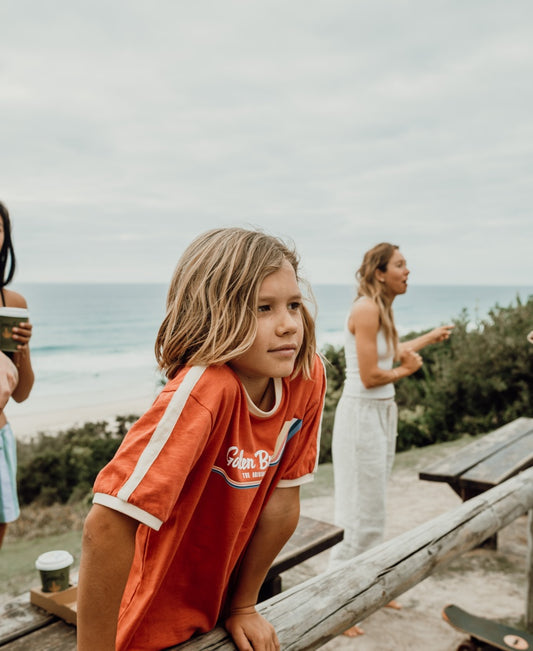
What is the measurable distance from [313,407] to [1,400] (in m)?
1.37

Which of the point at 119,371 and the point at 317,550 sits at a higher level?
the point at 317,550

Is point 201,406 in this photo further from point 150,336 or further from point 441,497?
point 150,336

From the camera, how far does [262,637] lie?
4.81ft

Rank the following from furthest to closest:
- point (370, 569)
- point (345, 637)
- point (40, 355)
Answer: point (40, 355) < point (345, 637) < point (370, 569)

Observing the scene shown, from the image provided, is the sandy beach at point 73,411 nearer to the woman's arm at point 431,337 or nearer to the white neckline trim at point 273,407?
the woman's arm at point 431,337

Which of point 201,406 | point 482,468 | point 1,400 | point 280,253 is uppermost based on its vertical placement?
point 280,253

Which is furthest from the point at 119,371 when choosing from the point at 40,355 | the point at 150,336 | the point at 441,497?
the point at 441,497

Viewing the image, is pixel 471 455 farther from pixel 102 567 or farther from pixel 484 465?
pixel 102 567

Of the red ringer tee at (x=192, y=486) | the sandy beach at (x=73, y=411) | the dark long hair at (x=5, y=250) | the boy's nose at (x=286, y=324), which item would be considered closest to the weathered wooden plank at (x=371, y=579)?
the red ringer tee at (x=192, y=486)

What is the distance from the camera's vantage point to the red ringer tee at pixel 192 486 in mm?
1122

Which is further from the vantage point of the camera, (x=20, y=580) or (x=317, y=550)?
(x=20, y=580)

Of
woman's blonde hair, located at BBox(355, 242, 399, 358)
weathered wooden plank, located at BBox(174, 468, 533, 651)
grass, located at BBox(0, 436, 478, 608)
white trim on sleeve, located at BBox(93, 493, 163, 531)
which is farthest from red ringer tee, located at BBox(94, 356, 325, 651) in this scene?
grass, located at BBox(0, 436, 478, 608)

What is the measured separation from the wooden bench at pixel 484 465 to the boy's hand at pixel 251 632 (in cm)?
279

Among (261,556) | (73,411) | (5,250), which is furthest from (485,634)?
(73,411)
